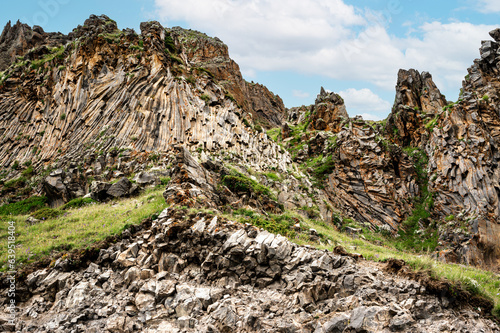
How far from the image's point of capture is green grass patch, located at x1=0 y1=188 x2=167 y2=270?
14.7 metres

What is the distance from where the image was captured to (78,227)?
1734 centimetres

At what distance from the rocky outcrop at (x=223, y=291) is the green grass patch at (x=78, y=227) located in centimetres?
193

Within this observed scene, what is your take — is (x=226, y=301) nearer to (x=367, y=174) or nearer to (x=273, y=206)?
(x=273, y=206)

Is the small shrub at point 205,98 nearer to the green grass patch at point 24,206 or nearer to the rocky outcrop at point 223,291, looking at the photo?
the green grass patch at point 24,206

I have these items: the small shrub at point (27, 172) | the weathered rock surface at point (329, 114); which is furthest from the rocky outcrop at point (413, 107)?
the small shrub at point (27, 172)

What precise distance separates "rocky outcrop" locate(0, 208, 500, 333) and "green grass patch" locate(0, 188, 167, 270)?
1.93 metres

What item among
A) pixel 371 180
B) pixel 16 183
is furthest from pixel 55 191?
pixel 371 180

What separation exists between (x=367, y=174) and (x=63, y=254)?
98.9ft

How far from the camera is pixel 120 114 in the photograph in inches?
1320

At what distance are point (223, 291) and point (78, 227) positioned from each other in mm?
10801

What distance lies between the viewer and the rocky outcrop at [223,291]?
866 cm

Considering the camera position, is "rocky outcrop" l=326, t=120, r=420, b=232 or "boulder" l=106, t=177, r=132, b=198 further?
"rocky outcrop" l=326, t=120, r=420, b=232

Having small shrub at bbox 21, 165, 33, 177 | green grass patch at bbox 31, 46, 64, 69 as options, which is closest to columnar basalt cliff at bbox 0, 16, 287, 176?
green grass patch at bbox 31, 46, 64, 69

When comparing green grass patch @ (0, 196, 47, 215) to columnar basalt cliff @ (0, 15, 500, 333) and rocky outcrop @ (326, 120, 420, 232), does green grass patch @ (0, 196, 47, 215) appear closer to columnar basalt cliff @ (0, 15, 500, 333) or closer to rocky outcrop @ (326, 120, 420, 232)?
columnar basalt cliff @ (0, 15, 500, 333)
